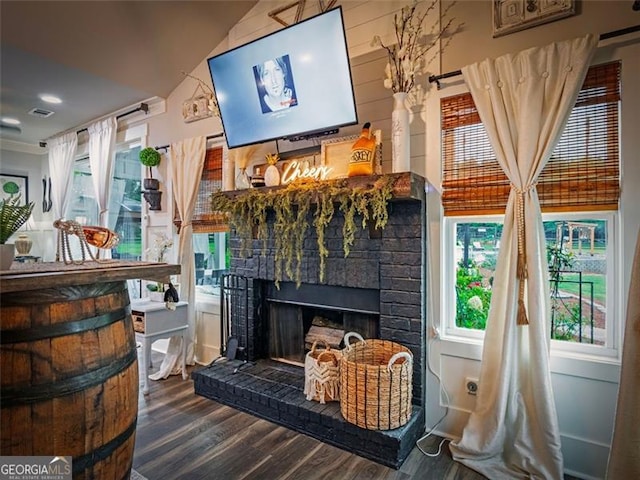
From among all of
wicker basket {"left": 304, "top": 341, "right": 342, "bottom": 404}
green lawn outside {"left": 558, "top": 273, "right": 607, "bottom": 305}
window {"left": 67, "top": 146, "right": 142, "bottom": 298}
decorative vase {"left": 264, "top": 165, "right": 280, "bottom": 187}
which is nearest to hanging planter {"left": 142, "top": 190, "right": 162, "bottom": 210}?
window {"left": 67, "top": 146, "right": 142, "bottom": 298}

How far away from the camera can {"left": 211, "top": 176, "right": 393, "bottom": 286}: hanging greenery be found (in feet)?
6.61

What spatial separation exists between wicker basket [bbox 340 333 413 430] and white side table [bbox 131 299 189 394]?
1.65 m

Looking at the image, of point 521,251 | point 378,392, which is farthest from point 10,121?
point 521,251

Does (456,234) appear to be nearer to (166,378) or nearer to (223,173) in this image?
(223,173)

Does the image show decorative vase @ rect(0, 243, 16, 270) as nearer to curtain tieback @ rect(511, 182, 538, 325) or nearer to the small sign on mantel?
the small sign on mantel

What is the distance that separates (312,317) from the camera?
2758 mm

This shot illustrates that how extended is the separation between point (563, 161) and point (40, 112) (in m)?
5.29

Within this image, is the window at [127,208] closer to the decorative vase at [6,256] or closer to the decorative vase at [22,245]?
the decorative vase at [22,245]

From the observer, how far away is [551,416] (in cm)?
166

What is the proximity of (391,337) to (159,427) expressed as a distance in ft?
5.21

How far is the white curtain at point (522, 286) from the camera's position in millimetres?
1690

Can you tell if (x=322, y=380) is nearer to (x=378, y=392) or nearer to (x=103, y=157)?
(x=378, y=392)

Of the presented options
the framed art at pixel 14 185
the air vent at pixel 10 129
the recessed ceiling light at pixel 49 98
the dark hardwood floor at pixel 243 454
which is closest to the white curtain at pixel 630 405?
the dark hardwood floor at pixel 243 454

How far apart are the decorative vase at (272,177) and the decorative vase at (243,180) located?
0.36 meters
